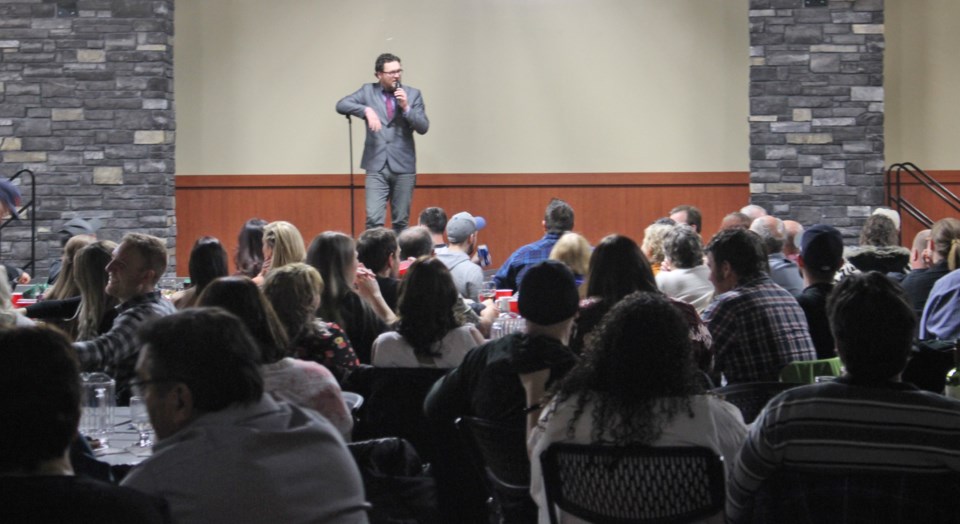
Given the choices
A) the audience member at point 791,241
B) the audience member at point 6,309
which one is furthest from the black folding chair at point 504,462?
the audience member at point 791,241

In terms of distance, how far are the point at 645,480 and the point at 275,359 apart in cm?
104

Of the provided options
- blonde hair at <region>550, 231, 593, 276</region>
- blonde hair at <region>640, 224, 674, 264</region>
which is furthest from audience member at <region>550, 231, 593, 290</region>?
blonde hair at <region>640, 224, 674, 264</region>

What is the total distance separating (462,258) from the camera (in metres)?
6.70

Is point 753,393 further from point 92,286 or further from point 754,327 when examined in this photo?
point 92,286

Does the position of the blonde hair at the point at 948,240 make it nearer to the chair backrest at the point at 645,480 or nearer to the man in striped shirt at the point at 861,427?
the man in striped shirt at the point at 861,427

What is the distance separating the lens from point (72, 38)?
10203mm

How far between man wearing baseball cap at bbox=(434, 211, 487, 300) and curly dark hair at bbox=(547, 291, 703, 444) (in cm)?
375

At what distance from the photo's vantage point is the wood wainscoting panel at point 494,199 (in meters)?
11.2

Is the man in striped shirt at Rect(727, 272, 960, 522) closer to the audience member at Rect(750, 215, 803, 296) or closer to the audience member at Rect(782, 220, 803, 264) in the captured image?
the audience member at Rect(750, 215, 803, 296)

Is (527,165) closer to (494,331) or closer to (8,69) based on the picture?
(8,69)

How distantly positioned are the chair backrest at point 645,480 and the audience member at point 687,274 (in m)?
2.71

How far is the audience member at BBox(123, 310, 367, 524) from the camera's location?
6.47 feet

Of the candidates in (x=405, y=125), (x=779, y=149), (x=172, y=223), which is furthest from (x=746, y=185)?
(x=172, y=223)

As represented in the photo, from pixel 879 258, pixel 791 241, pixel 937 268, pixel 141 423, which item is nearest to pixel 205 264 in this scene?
pixel 141 423
